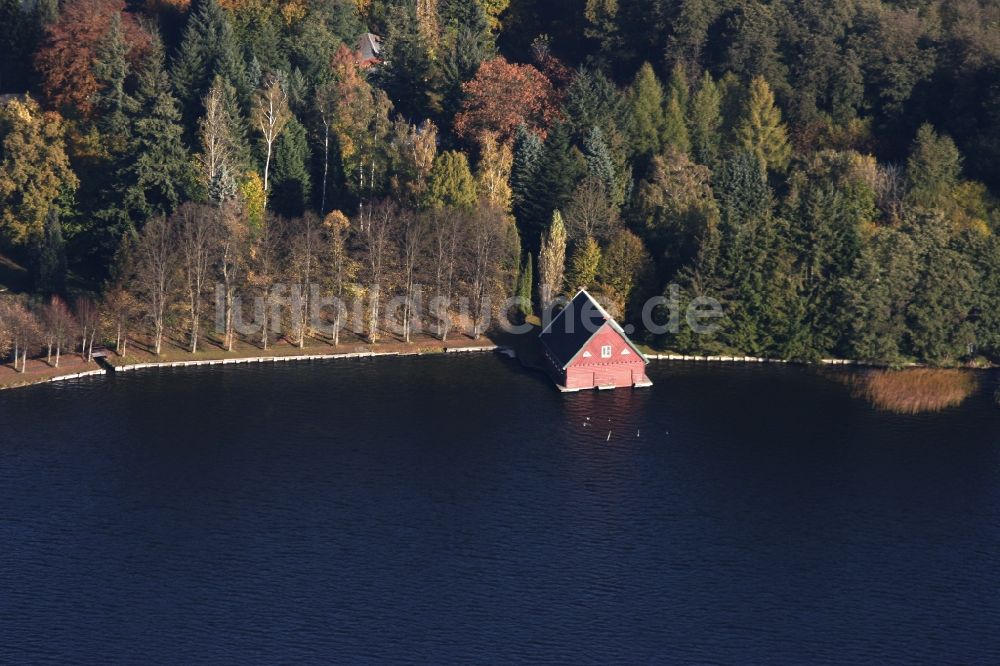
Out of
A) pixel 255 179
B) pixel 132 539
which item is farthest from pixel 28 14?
pixel 132 539

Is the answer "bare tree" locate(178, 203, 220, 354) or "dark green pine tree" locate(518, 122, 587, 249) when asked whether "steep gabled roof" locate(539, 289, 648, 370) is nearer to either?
"dark green pine tree" locate(518, 122, 587, 249)

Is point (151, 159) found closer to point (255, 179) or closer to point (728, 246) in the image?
point (255, 179)

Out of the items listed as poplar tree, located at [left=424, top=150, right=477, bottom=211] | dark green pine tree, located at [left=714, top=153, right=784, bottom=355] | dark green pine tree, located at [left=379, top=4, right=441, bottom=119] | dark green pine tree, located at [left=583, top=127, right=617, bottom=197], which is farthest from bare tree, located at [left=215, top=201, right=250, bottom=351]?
dark green pine tree, located at [left=714, top=153, right=784, bottom=355]

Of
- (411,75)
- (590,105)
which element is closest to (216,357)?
(411,75)

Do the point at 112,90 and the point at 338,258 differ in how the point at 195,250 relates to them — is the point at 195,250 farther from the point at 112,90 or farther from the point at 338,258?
the point at 112,90

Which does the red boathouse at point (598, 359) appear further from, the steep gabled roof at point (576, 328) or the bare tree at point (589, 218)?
the bare tree at point (589, 218)

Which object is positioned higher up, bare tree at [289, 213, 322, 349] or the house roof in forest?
the house roof in forest
